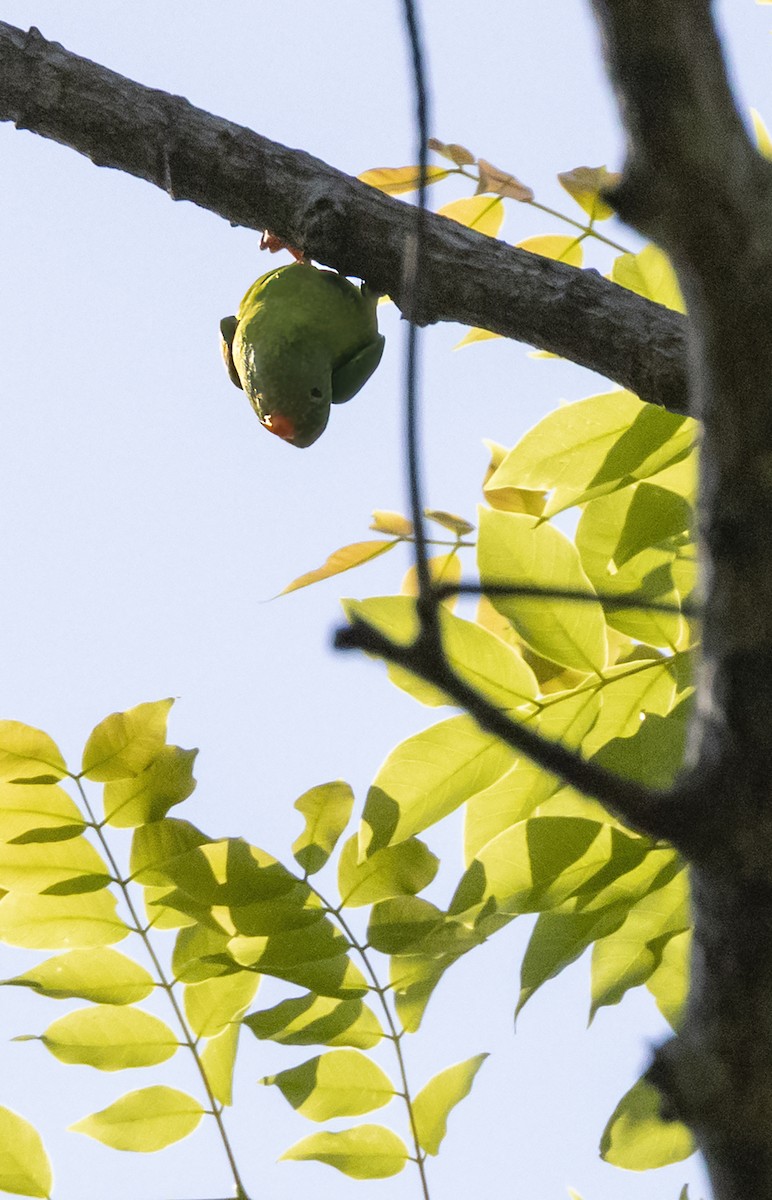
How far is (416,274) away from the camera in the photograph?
1.60ft

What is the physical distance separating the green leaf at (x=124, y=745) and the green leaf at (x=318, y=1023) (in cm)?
31

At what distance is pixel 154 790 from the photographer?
132 centimetres

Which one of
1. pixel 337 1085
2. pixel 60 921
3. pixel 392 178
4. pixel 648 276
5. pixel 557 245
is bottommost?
pixel 337 1085

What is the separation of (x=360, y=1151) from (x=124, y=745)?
52 cm

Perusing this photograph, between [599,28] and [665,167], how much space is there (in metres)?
0.08

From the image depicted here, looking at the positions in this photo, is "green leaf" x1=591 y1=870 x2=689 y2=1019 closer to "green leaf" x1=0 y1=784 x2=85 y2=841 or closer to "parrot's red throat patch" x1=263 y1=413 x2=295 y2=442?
"green leaf" x1=0 y1=784 x2=85 y2=841

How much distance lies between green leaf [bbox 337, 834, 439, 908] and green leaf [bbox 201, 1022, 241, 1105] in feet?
0.75

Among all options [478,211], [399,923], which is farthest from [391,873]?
[478,211]

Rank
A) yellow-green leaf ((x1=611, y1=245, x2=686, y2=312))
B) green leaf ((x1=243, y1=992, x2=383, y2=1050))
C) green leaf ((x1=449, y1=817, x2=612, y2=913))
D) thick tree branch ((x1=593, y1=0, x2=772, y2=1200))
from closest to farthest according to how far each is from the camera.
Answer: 1. thick tree branch ((x1=593, y1=0, x2=772, y2=1200))
2. green leaf ((x1=449, y1=817, x2=612, y2=913))
3. green leaf ((x1=243, y1=992, x2=383, y2=1050))
4. yellow-green leaf ((x1=611, y1=245, x2=686, y2=312))

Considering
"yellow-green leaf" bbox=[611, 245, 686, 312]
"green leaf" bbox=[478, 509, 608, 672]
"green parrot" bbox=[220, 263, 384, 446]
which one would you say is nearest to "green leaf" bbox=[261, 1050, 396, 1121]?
"green leaf" bbox=[478, 509, 608, 672]

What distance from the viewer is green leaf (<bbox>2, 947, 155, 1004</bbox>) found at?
128 cm

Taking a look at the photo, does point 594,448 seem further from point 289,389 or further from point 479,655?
point 289,389

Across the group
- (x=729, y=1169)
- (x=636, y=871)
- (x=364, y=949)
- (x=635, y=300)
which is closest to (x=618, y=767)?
(x=636, y=871)

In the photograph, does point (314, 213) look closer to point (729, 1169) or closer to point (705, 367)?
point (705, 367)
